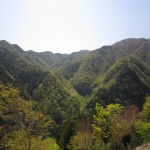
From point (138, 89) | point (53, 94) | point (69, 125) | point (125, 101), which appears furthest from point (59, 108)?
point (69, 125)

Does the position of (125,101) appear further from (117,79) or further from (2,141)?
(2,141)

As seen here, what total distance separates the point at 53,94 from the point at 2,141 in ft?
473

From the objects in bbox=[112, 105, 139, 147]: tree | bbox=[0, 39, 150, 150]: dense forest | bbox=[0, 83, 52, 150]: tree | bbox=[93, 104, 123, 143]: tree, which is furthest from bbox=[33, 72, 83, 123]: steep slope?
bbox=[0, 83, 52, 150]: tree

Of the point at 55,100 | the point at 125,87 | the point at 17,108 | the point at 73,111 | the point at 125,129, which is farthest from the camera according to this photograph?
the point at 125,87

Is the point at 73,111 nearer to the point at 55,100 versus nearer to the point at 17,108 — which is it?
the point at 55,100

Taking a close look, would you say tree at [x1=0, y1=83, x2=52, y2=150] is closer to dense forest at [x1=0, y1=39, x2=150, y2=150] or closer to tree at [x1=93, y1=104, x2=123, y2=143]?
dense forest at [x1=0, y1=39, x2=150, y2=150]

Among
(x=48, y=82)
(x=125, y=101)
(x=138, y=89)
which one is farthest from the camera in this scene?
(x=48, y=82)

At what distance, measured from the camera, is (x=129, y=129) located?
5125cm

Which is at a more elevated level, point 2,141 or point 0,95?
point 0,95

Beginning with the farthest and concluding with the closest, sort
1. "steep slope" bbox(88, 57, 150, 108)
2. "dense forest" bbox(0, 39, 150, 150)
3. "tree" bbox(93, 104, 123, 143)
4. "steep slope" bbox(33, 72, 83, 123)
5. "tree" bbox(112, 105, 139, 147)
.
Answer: "steep slope" bbox(88, 57, 150, 108) < "steep slope" bbox(33, 72, 83, 123) < "tree" bbox(93, 104, 123, 143) < "tree" bbox(112, 105, 139, 147) < "dense forest" bbox(0, 39, 150, 150)

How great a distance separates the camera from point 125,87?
15950 cm

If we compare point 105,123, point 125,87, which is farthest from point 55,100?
point 105,123

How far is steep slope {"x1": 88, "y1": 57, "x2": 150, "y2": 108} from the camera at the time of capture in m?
146

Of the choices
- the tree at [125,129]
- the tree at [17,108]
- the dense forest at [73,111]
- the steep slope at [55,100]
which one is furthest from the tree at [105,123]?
the steep slope at [55,100]
